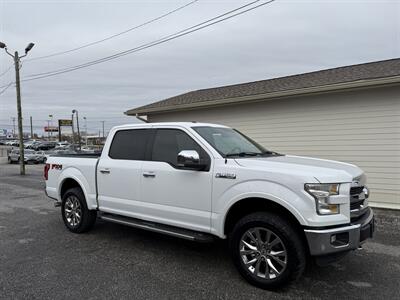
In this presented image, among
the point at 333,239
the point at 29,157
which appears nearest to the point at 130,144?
the point at 333,239

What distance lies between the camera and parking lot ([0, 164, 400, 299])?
163 inches

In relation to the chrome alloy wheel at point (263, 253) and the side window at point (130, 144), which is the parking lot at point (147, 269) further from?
the side window at point (130, 144)

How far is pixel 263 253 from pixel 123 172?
256 centimetres

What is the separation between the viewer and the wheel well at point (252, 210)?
4.20 metres

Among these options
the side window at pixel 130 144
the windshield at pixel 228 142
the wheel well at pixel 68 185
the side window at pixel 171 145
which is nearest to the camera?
the windshield at pixel 228 142

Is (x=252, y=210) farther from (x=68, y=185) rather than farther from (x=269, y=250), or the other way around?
(x=68, y=185)

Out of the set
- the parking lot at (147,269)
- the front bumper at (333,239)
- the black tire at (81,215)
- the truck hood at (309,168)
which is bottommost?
the parking lot at (147,269)

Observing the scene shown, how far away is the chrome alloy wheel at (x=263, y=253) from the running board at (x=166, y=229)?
57 centimetres

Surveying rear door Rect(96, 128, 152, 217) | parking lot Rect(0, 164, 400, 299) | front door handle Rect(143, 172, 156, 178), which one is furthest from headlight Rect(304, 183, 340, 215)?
rear door Rect(96, 128, 152, 217)

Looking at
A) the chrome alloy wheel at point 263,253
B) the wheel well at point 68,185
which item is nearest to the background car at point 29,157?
the wheel well at point 68,185

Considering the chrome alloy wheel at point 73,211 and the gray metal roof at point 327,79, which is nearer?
the chrome alloy wheel at point 73,211

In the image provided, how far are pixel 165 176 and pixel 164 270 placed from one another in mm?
1234

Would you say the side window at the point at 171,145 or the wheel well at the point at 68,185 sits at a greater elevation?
the side window at the point at 171,145

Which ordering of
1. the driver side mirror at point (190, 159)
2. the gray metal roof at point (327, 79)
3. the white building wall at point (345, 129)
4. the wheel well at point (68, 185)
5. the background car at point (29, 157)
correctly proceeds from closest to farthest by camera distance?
the driver side mirror at point (190, 159), the wheel well at point (68, 185), the white building wall at point (345, 129), the gray metal roof at point (327, 79), the background car at point (29, 157)
